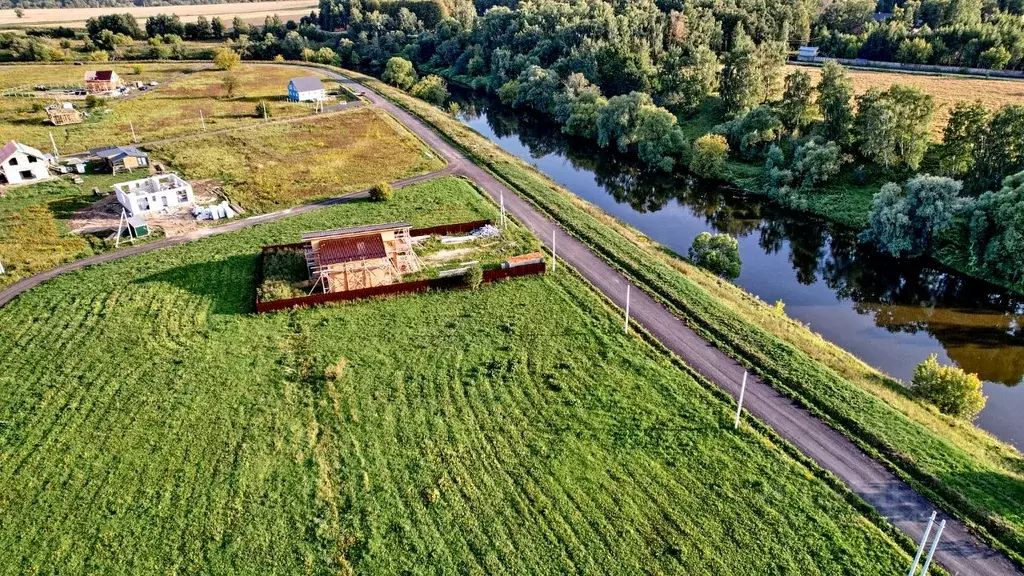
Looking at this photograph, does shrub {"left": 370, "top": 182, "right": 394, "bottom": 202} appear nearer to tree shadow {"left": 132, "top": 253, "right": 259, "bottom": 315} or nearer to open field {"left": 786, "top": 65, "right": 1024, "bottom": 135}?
tree shadow {"left": 132, "top": 253, "right": 259, "bottom": 315}

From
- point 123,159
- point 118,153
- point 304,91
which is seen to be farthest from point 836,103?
point 304,91

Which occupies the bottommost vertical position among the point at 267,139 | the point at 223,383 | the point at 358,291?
the point at 223,383

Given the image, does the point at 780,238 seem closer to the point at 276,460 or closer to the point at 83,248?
the point at 276,460

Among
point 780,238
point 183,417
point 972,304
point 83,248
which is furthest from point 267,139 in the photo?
point 972,304

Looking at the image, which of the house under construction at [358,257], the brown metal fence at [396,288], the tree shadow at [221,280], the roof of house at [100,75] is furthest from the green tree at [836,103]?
the roof of house at [100,75]

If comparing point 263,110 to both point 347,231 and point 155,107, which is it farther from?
point 347,231

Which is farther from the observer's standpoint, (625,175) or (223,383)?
(625,175)


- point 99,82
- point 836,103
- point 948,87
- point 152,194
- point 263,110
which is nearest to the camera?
point 152,194
